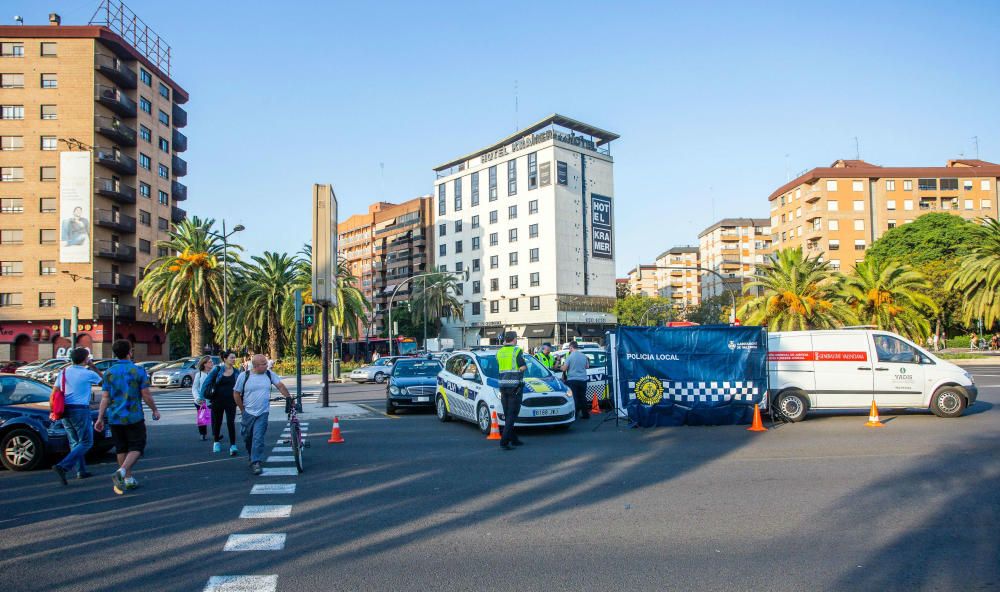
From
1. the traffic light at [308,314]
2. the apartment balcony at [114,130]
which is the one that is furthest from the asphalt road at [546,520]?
the apartment balcony at [114,130]

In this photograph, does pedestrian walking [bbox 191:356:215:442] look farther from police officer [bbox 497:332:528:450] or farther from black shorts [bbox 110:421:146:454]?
police officer [bbox 497:332:528:450]

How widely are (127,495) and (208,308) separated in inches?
1541

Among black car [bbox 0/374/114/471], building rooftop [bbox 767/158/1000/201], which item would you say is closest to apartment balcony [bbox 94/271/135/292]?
black car [bbox 0/374/114/471]

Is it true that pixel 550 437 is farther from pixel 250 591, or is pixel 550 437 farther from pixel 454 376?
pixel 250 591

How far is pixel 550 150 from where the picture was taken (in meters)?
78.9

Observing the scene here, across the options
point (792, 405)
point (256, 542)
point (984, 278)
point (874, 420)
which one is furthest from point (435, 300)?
point (256, 542)

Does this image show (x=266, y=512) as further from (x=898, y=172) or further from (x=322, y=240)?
(x=898, y=172)

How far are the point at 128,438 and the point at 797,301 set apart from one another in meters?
30.8

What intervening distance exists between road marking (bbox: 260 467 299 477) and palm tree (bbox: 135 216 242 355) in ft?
119

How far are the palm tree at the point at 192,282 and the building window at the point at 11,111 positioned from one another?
1945cm

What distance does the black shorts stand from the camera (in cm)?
849

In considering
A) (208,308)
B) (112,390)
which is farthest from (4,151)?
(112,390)

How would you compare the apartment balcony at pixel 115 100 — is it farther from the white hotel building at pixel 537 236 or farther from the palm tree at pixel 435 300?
the white hotel building at pixel 537 236

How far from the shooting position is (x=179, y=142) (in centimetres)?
6806
